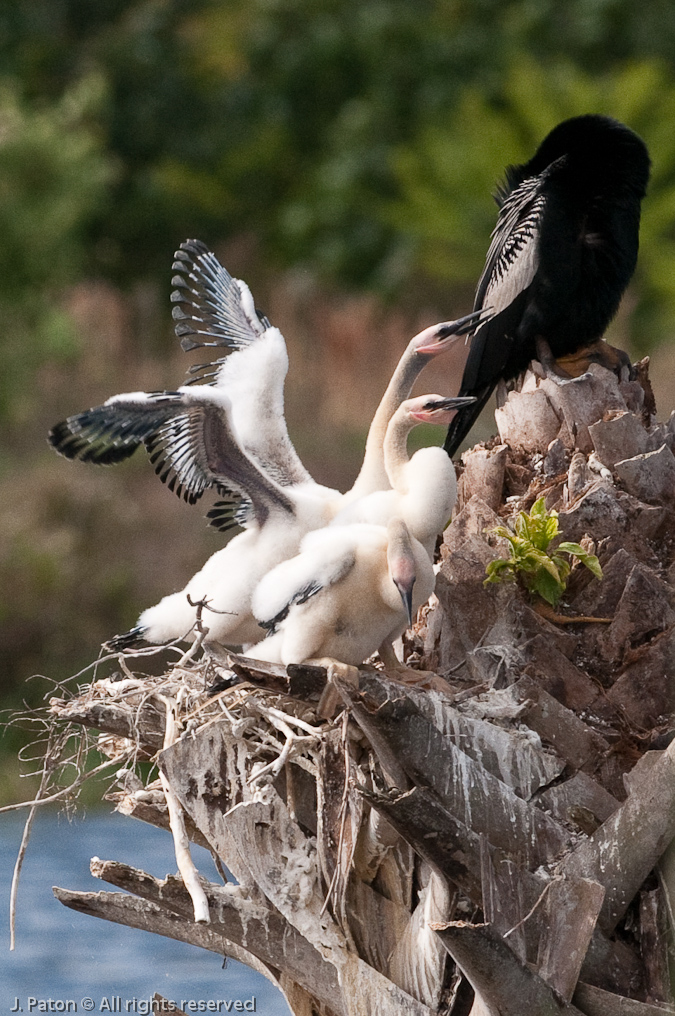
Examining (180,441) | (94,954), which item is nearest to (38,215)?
(94,954)

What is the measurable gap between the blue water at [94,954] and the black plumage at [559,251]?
1.00 meters

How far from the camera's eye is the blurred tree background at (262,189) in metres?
5.82

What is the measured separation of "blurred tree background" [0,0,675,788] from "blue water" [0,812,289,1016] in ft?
6.38

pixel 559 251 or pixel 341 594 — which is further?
pixel 559 251

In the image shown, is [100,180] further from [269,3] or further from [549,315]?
[549,315]

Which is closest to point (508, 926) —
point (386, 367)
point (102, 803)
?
point (102, 803)

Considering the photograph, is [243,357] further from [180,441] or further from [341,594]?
[341,594]

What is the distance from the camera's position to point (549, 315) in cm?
206

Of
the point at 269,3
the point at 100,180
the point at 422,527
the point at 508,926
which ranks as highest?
the point at 269,3

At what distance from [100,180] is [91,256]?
3.49ft

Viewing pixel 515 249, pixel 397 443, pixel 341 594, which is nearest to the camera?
pixel 341 594

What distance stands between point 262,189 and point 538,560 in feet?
20.1

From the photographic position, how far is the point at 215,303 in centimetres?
189

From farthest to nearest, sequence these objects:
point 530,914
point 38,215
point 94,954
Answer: point 38,215
point 94,954
point 530,914
